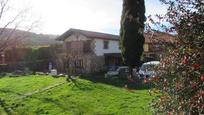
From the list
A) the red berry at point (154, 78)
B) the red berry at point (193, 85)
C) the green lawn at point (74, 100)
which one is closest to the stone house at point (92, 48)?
the green lawn at point (74, 100)

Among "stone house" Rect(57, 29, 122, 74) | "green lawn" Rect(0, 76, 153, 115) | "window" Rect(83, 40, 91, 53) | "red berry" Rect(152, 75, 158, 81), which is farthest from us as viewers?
"window" Rect(83, 40, 91, 53)

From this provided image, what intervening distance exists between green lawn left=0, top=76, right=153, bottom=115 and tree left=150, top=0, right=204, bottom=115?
310 inches

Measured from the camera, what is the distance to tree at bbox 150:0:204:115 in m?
6.12

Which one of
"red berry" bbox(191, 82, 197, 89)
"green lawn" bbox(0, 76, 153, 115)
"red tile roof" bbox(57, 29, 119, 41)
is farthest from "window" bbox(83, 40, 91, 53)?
"red berry" bbox(191, 82, 197, 89)

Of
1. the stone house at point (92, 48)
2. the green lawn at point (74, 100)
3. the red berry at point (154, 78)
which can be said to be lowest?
the green lawn at point (74, 100)

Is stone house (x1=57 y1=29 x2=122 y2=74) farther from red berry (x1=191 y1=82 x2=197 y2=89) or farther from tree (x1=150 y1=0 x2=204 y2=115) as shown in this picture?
red berry (x1=191 y1=82 x2=197 y2=89)

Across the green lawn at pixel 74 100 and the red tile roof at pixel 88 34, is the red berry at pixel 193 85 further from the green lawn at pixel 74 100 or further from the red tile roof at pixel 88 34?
the red tile roof at pixel 88 34

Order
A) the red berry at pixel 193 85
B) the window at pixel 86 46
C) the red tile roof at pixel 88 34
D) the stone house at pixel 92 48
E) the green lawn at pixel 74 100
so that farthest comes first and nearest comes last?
1. the window at pixel 86 46
2. the red tile roof at pixel 88 34
3. the stone house at pixel 92 48
4. the green lawn at pixel 74 100
5. the red berry at pixel 193 85

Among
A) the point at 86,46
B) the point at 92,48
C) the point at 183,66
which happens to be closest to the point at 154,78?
the point at 183,66

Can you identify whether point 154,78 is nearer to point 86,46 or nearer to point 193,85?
point 193,85

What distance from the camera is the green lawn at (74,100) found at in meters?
17.2

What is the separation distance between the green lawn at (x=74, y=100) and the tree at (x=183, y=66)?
7.87 meters

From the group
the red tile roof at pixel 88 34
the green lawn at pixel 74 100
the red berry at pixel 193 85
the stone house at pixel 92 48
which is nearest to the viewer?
the red berry at pixel 193 85

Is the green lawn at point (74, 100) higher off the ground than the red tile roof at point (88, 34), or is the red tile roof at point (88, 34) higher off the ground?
the red tile roof at point (88, 34)
